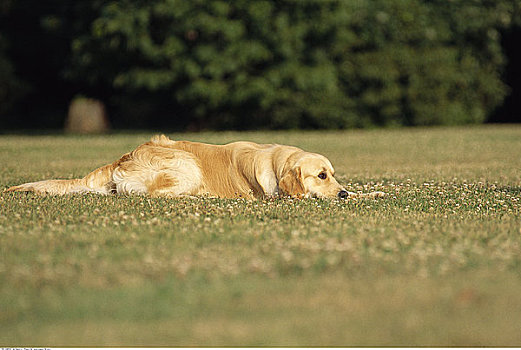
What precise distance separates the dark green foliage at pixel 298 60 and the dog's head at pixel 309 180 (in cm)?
1842

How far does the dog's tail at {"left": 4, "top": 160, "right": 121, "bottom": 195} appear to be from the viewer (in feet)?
24.1

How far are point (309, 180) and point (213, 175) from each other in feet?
3.70

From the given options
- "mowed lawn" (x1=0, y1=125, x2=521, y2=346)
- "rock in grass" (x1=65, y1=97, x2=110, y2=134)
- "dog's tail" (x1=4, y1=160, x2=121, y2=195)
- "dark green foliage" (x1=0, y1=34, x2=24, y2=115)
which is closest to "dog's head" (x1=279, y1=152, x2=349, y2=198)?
"mowed lawn" (x1=0, y1=125, x2=521, y2=346)

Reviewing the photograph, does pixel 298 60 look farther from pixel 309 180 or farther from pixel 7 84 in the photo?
pixel 309 180

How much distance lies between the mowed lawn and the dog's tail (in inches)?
9.1

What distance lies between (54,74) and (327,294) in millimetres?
34367

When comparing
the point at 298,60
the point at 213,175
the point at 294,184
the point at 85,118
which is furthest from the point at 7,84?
the point at 294,184

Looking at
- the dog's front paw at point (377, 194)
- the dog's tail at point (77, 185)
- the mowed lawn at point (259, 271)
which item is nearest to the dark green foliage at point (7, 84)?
the dog's tail at point (77, 185)

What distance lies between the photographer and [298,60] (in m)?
27.3

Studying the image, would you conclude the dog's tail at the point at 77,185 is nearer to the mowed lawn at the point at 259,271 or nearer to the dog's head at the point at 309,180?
the mowed lawn at the point at 259,271

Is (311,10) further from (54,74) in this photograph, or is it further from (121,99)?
(54,74)

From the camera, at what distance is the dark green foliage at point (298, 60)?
2550 cm

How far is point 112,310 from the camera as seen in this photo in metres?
3.46

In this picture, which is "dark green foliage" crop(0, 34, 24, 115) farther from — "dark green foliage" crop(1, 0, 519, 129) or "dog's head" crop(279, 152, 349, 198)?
"dog's head" crop(279, 152, 349, 198)
